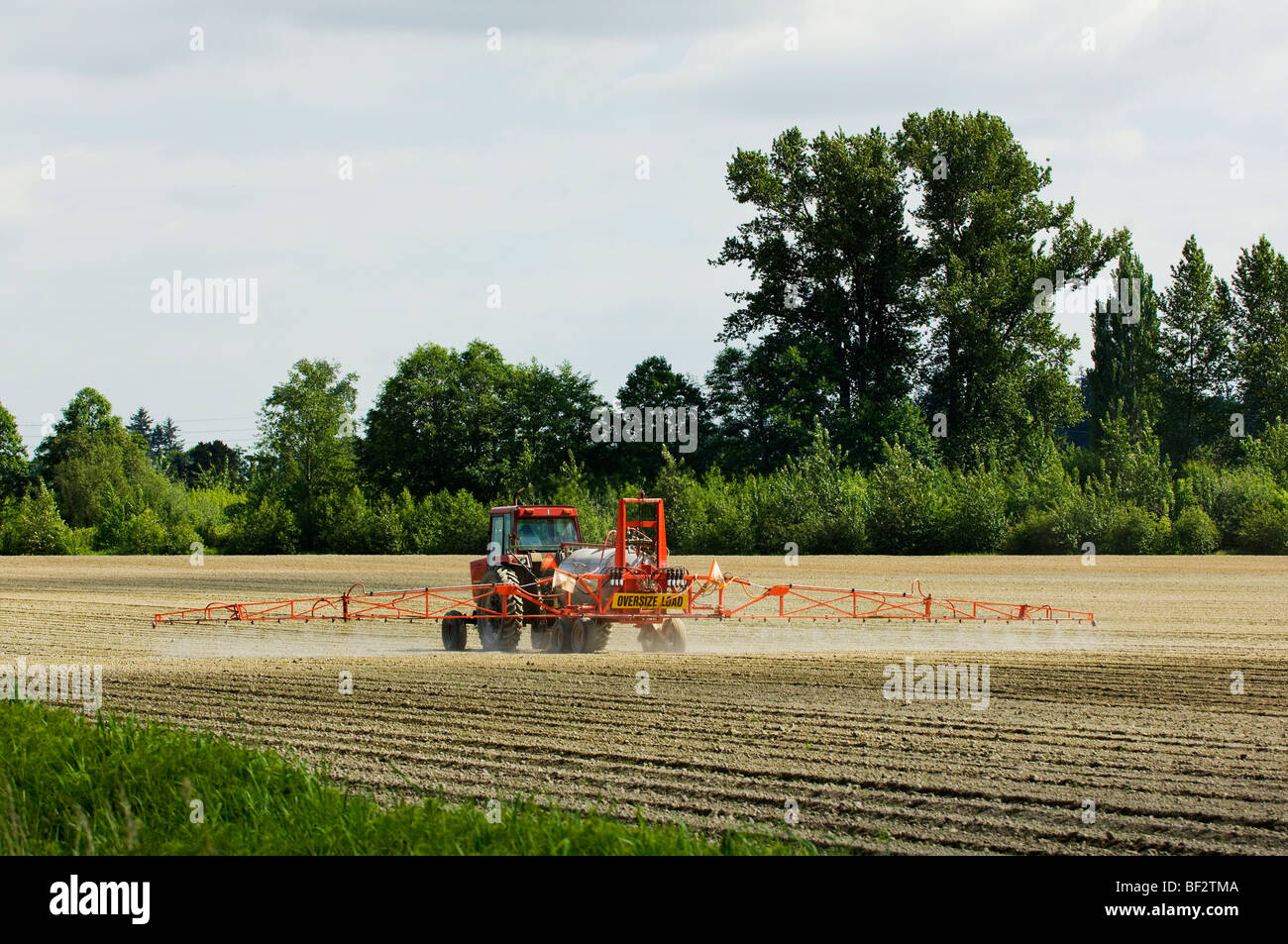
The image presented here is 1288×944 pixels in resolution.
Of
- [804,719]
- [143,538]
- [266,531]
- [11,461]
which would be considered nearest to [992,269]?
[266,531]

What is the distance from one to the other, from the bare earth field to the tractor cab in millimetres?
1967

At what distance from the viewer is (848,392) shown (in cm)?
6612

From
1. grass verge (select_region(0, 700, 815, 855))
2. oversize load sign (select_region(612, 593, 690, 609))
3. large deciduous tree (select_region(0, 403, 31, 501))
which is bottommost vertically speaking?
grass verge (select_region(0, 700, 815, 855))

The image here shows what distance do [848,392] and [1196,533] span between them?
74.4 feet

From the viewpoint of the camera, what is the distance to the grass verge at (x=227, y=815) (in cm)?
669

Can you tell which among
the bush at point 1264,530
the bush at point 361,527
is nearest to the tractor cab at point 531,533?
the bush at point 1264,530

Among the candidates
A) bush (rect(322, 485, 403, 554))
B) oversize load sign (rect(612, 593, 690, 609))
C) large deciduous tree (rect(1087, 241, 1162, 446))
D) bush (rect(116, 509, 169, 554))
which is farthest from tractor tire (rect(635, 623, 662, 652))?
large deciduous tree (rect(1087, 241, 1162, 446))

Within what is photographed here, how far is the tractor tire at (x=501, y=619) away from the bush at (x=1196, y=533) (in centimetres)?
3160

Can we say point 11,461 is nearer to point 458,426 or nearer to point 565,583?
point 458,426

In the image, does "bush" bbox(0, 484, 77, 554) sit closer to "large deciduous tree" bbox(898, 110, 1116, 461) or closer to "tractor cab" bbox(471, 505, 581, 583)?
"large deciduous tree" bbox(898, 110, 1116, 461)

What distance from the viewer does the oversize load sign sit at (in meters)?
19.6

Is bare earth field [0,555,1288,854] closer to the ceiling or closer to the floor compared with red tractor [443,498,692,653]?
closer to the floor

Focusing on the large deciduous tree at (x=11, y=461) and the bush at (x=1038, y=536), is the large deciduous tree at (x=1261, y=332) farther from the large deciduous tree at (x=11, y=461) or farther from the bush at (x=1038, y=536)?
the large deciduous tree at (x=11, y=461)

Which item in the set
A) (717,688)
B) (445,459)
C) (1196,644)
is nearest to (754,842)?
(717,688)
